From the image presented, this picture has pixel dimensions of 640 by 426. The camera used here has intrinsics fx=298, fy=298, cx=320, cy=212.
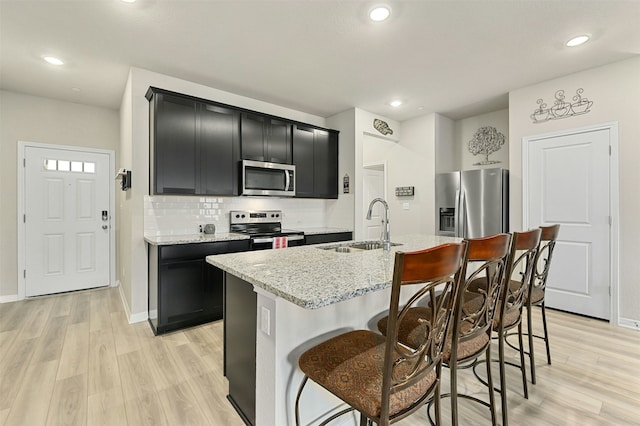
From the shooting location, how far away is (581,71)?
3230 mm

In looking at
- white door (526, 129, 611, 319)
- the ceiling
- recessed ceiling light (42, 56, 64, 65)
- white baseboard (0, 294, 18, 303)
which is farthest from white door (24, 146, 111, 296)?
white door (526, 129, 611, 319)

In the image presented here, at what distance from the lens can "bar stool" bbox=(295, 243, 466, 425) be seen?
0.91 meters

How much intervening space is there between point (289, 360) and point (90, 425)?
1252 millimetres

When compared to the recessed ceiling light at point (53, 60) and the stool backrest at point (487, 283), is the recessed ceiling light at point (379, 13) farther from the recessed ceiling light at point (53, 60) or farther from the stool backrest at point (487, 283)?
the recessed ceiling light at point (53, 60)

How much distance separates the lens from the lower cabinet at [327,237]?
397cm

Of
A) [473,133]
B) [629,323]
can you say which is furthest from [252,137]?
[629,323]

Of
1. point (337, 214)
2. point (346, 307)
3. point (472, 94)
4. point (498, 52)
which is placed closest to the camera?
point (346, 307)

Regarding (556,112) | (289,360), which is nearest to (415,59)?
(556,112)

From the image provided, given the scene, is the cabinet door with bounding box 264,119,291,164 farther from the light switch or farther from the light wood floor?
the light switch

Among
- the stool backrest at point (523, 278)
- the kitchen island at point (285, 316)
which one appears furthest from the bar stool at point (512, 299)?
the kitchen island at point (285, 316)

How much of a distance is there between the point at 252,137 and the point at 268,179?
1.84 ft

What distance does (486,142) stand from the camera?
4645 millimetres

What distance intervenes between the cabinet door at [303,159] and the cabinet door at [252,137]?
1.77 feet

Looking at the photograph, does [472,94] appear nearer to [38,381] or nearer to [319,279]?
[319,279]
